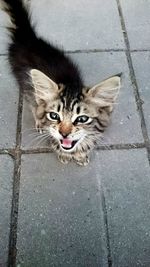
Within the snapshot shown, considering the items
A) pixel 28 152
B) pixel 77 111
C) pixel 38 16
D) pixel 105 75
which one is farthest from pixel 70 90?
pixel 38 16

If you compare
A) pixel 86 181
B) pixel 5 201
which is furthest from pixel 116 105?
pixel 5 201

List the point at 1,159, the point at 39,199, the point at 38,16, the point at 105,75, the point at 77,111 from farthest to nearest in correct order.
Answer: the point at 38,16
the point at 105,75
the point at 1,159
the point at 39,199
the point at 77,111

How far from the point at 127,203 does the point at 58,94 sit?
2.30 ft

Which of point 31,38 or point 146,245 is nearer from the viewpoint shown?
point 146,245

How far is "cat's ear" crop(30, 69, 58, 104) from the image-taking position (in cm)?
200

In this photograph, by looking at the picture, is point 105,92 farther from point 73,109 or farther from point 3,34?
point 3,34

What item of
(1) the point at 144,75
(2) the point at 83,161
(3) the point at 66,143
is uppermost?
(1) the point at 144,75

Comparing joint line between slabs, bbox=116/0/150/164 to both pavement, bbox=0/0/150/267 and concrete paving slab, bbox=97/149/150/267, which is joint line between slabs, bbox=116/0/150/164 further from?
concrete paving slab, bbox=97/149/150/267

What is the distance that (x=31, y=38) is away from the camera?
2.39m

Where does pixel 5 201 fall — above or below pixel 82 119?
below

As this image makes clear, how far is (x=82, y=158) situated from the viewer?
230 cm

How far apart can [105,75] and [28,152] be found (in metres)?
0.80

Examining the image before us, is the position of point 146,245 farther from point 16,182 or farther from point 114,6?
point 114,6

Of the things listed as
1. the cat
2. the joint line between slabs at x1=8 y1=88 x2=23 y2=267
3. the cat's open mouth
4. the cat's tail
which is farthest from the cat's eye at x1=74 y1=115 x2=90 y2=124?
the cat's tail
